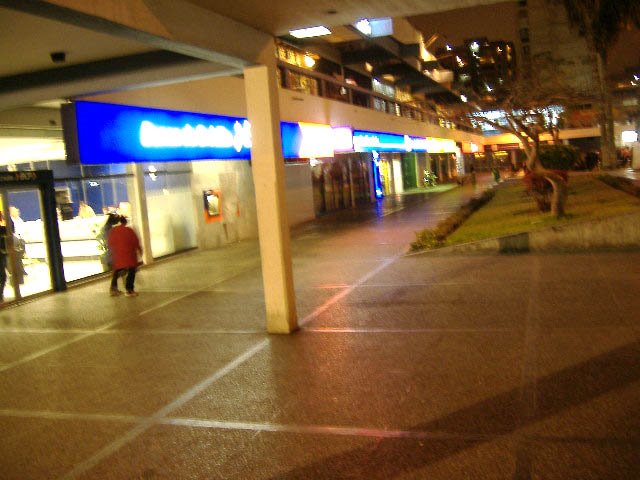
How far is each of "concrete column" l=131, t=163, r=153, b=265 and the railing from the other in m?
9.02

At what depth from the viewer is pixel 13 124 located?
40.3 feet

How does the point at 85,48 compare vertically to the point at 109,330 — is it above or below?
above

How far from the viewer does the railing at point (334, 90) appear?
24.2 metres

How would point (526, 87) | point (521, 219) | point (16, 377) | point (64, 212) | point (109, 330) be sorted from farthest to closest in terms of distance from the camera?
point (526, 87), point (521, 219), point (64, 212), point (109, 330), point (16, 377)

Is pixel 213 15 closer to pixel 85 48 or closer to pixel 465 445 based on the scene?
pixel 85 48

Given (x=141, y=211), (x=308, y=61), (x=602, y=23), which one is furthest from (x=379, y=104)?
(x=141, y=211)

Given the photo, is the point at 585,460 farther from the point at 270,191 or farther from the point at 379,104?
the point at 379,104

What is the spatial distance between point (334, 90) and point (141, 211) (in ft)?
52.4

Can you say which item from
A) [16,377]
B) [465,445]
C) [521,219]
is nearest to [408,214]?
[521,219]

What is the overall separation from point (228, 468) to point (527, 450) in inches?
80.7

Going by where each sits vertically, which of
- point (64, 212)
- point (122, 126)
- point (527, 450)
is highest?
point (122, 126)

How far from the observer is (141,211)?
15.4m

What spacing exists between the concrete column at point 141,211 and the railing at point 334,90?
9.02 metres

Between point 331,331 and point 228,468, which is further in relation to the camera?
point 331,331
